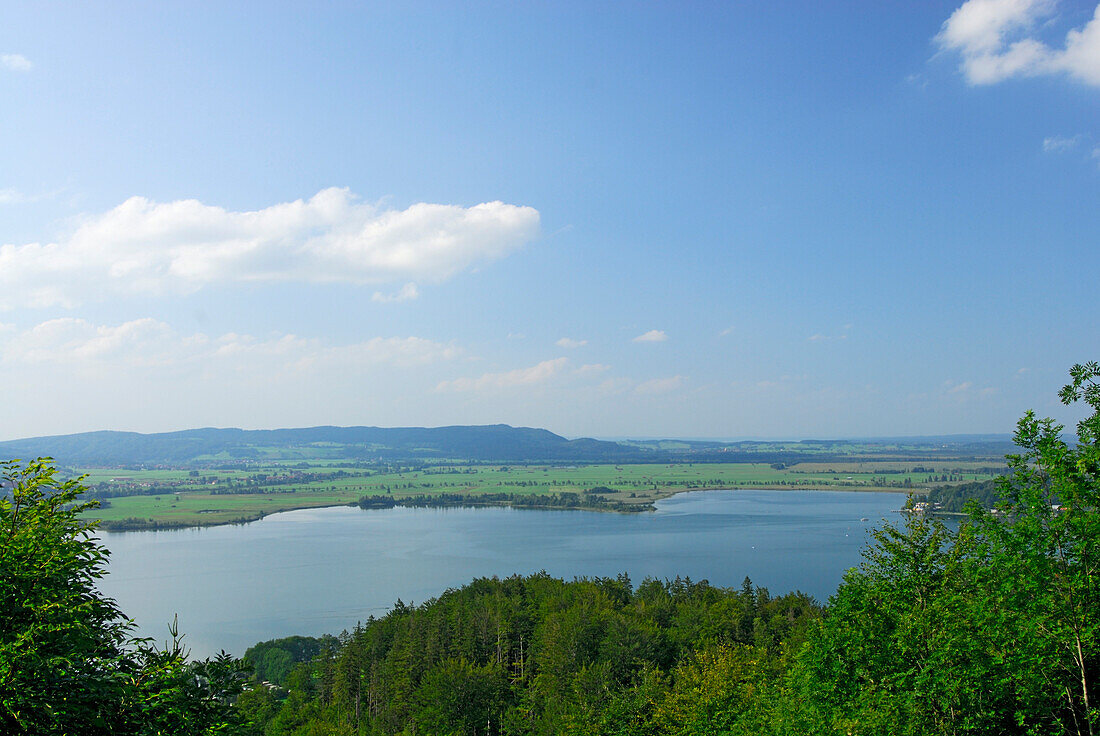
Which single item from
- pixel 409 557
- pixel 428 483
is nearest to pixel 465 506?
pixel 428 483

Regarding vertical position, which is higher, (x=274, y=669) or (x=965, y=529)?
(x=965, y=529)

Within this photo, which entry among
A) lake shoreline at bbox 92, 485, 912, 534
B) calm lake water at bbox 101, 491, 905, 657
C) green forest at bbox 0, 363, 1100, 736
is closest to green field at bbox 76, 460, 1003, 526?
lake shoreline at bbox 92, 485, 912, 534

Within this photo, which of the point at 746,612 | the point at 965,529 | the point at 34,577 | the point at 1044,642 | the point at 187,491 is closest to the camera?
the point at 34,577

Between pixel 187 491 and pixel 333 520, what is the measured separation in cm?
4223

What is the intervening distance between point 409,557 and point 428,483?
70.5 metres

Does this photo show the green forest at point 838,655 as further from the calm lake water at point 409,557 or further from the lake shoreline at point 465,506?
the lake shoreline at point 465,506

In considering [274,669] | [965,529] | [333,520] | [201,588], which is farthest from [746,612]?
[333,520]

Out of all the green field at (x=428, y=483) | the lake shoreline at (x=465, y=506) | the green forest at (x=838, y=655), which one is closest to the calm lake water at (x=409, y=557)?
the lake shoreline at (x=465, y=506)

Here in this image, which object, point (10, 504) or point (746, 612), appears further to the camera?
point (746, 612)

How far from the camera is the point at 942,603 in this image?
299 inches

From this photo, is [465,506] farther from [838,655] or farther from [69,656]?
[69,656]

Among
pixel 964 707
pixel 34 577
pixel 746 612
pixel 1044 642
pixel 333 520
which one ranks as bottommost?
pixel 333 520

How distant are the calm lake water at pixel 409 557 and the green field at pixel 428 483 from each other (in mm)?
11609

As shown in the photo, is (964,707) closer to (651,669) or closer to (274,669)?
(651,669)
